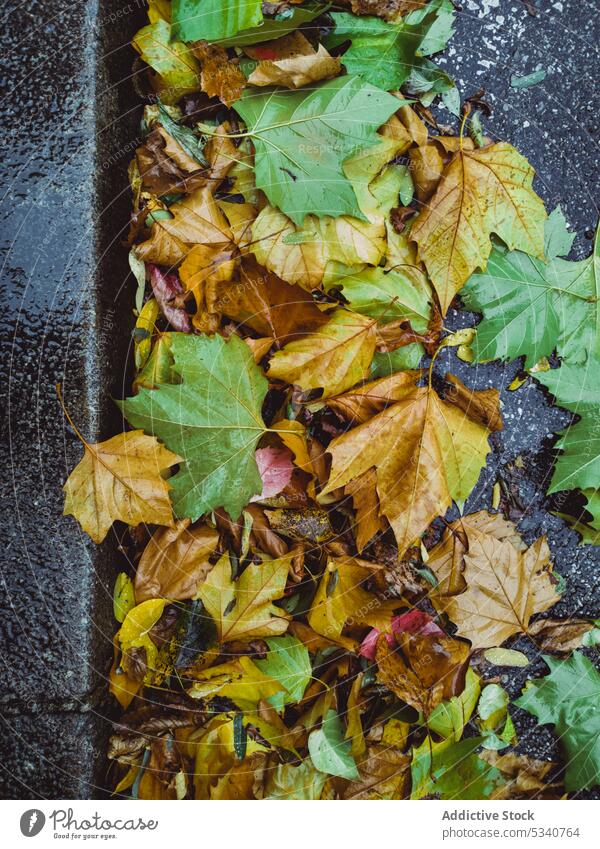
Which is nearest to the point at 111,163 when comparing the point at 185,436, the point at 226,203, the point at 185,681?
the point at 226,203

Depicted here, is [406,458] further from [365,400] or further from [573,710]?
[573,710]

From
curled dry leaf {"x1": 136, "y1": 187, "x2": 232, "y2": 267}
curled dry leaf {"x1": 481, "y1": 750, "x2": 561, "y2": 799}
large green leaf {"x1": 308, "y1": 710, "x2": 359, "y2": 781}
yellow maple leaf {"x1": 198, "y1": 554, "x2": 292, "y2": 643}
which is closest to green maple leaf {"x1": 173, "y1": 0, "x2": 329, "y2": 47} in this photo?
curled dry leaf {"x1": 136, "y1": 187, "x2": 232, "y2": 267}

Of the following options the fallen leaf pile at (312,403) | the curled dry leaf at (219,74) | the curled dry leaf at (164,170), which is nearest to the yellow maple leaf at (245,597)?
the fallen leaf pile at (312,403)

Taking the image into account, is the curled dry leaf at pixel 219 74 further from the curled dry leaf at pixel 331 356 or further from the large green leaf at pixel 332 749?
the large green leaf at pixel 332 749

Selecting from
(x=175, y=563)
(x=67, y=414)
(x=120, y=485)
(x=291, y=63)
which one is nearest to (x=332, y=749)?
(x=175, y=563)

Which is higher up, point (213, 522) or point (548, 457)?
point (213, 522)

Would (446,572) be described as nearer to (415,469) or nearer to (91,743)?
(415,469)
